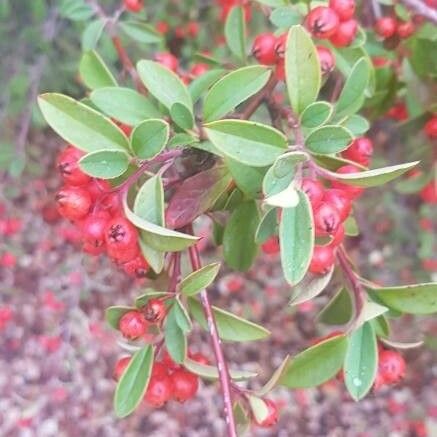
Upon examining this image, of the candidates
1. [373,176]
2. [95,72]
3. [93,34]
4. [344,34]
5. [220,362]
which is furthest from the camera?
[93,34]

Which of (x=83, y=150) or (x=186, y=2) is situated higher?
(x=83, y=150)

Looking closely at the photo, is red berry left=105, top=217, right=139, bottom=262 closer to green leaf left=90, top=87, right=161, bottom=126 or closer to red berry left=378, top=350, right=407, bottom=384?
green leaf left=90, top=87, right=161, bottom=126

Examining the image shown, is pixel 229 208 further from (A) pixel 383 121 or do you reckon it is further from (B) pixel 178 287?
(A) pixel 383 121

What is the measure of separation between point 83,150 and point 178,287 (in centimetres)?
17

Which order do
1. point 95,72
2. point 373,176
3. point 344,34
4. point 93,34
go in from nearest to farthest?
point 373,176, point 344,34, point 95,72, point 93,34

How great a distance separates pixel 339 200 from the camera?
2.52 ft

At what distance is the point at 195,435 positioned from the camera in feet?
8.67

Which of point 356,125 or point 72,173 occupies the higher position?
point 72,173

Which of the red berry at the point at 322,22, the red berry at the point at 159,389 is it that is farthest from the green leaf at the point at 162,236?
the red berry at the point at 322,22

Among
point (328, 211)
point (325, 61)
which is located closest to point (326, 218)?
point (328, 211)

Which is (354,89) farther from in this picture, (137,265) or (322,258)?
(137,265)

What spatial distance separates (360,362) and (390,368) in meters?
0.07

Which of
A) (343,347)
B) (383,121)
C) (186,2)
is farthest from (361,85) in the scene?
(186,2)

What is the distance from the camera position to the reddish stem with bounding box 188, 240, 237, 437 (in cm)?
78
